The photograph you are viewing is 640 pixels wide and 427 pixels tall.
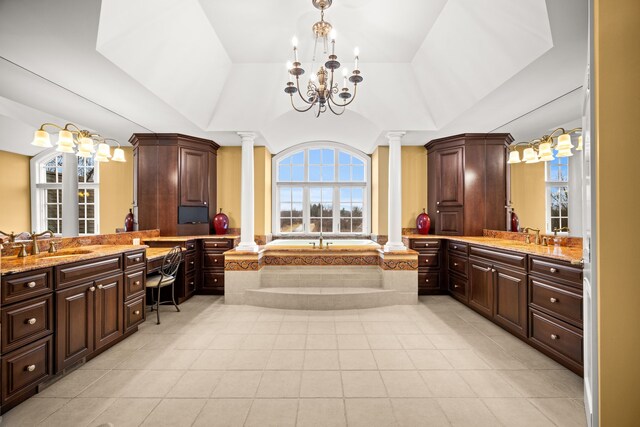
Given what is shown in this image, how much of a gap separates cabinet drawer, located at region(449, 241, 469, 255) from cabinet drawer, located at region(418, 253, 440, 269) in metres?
0.30

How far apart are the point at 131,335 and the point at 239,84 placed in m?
3.47

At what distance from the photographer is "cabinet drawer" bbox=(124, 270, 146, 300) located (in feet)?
9.66

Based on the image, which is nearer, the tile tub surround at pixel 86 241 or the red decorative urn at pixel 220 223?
the tile tub surround at pixel 86 241

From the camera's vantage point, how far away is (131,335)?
307 centimetres

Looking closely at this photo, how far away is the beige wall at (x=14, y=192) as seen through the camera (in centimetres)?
347

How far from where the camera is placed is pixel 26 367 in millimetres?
1961

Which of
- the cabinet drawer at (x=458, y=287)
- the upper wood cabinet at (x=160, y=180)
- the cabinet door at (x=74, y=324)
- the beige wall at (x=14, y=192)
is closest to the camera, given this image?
the cabinet door at (x=74, y=324)

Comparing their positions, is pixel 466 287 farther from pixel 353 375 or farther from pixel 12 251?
pixel 12 251

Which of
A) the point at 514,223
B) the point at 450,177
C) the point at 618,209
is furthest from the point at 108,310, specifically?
the point at 514,223

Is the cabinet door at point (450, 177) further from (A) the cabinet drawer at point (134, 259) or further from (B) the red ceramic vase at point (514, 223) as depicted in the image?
(A) the cabinet drawer at point (134, 259)

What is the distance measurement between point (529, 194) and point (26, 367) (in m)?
6.31

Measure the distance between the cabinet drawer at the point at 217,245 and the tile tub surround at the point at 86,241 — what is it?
0.88 metres

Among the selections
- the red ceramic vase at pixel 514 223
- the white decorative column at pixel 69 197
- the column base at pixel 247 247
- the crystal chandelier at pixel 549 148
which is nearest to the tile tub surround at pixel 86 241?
the white decorative column at pixel 69 197

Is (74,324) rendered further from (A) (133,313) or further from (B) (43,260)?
(A) (133,313)
